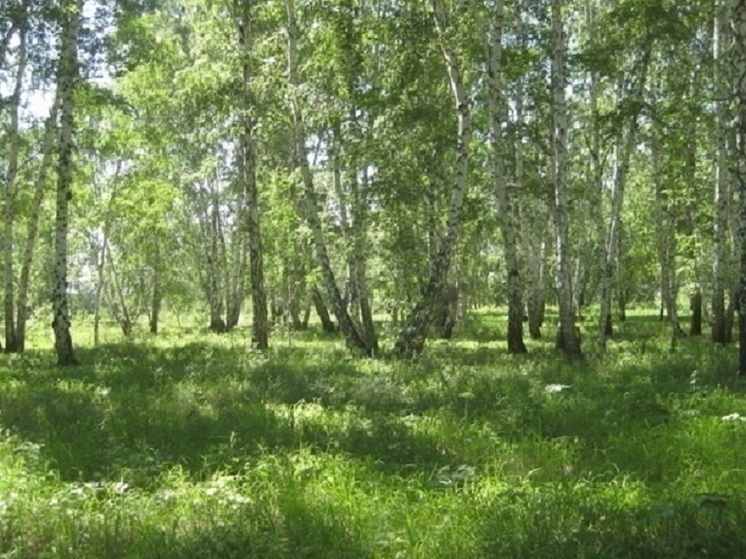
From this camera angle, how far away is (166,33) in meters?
28.3

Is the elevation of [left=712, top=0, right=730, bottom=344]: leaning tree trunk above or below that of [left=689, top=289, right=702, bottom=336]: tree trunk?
above

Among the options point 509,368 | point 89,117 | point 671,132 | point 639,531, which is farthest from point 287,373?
point 89,117

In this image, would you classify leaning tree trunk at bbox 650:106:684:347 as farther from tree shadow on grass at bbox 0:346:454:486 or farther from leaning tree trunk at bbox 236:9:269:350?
tree shadow on grass at bbox 0:346:454:486

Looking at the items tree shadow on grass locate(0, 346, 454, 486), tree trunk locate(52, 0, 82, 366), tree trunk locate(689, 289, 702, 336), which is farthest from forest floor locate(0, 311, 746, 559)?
tree trunk locate(689, 289, 702, 336)

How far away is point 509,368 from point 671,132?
9.16 m

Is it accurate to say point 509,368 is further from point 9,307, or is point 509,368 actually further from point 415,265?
point 9,307

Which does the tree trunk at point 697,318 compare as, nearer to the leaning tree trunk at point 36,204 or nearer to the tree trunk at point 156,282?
the leaning tree trunk at point 36,204

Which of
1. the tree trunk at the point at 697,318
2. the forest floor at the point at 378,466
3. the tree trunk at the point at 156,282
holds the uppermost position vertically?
the tree trunk at the point at 156,282

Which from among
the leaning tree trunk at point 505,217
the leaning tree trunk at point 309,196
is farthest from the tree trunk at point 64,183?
the leaning tree trunk at point 505,217

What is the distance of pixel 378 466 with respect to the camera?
6492 millimetres

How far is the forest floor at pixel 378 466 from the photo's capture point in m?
4.70

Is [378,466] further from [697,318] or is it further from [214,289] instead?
[214,289]

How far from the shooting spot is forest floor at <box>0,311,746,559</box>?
470 cm

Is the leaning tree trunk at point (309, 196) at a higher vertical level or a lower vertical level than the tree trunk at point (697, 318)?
higher
